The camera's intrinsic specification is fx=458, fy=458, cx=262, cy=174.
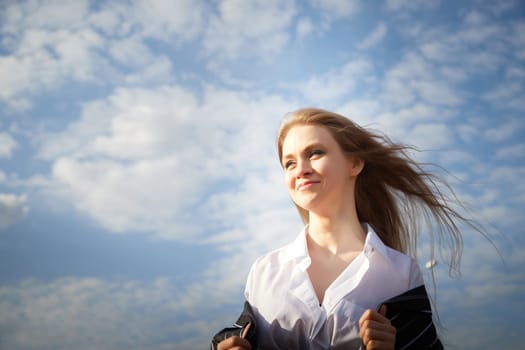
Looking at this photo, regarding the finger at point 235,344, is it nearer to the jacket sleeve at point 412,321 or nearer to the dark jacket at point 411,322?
the dark jacket at point 411,322

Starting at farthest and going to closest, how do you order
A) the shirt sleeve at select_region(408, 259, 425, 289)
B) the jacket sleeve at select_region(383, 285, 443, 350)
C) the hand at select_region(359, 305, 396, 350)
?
the shirt sleeve at select_region(408, 259, 425, 289), the jacket sleeve at select_region(383, 285, 443, 350), the hand at select_region(359, 305, 396, 350)

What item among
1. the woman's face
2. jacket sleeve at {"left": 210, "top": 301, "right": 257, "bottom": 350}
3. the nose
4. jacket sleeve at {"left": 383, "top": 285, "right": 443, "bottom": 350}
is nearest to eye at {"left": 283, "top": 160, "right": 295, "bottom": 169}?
the woman's face

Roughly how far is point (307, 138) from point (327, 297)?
4.50 ft

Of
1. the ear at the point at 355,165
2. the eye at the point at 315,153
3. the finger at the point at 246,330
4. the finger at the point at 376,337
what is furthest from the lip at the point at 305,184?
the finger at the point at 376,337

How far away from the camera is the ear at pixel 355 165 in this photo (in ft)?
14.0

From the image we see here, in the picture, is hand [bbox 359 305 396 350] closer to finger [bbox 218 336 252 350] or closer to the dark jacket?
the dark jacket

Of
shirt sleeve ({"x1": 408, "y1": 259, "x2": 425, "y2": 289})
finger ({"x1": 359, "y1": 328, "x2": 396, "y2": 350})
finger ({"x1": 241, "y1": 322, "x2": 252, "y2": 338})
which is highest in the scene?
shirt sleeve ({"x1": 408, "y1": 259, "x2": 425, "y2": 289})

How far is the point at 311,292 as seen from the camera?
11.9 feet

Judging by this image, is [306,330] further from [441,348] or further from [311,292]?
[441,348]

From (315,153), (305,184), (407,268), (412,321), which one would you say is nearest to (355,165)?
(315,153)

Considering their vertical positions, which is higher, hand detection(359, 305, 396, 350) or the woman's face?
the woman's face

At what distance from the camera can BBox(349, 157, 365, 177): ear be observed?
4.26 metres

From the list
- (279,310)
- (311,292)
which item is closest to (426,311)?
(311,292)

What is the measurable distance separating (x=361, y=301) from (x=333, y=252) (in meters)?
0.58
